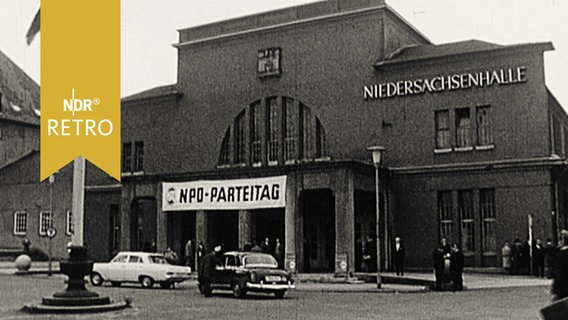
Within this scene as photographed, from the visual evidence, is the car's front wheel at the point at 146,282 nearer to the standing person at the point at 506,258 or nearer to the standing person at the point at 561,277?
the standing person at the point at 506,258

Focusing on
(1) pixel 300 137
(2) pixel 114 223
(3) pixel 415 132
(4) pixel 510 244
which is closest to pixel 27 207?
(2) pixel 114 223

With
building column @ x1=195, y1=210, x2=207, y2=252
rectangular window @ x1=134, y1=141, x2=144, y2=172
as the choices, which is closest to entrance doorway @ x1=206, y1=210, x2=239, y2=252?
building column @ x1=195, y1=210, x2=207, y2=252

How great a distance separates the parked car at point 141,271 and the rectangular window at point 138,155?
16989 millimetres

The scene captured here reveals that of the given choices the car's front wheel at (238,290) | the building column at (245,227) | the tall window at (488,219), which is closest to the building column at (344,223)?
the building column at (245,227)

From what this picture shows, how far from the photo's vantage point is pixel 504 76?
34.4 metres

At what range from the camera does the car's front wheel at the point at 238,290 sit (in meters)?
23.0

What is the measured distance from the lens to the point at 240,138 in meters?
42.0

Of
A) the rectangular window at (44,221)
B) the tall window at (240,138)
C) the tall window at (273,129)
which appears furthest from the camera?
the rectangular window at (44,221)

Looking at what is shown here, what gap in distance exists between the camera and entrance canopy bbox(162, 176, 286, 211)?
33469 mm

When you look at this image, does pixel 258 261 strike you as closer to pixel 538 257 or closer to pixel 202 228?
pixel 202 228

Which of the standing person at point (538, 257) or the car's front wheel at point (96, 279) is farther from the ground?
the standing person at point (538, 257)

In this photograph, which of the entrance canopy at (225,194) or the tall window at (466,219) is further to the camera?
the tall window at (466,219)

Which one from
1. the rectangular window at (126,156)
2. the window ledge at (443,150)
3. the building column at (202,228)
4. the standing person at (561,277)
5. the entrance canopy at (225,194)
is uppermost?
the rectangular window at (126,156)

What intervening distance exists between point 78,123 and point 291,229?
20124mm
